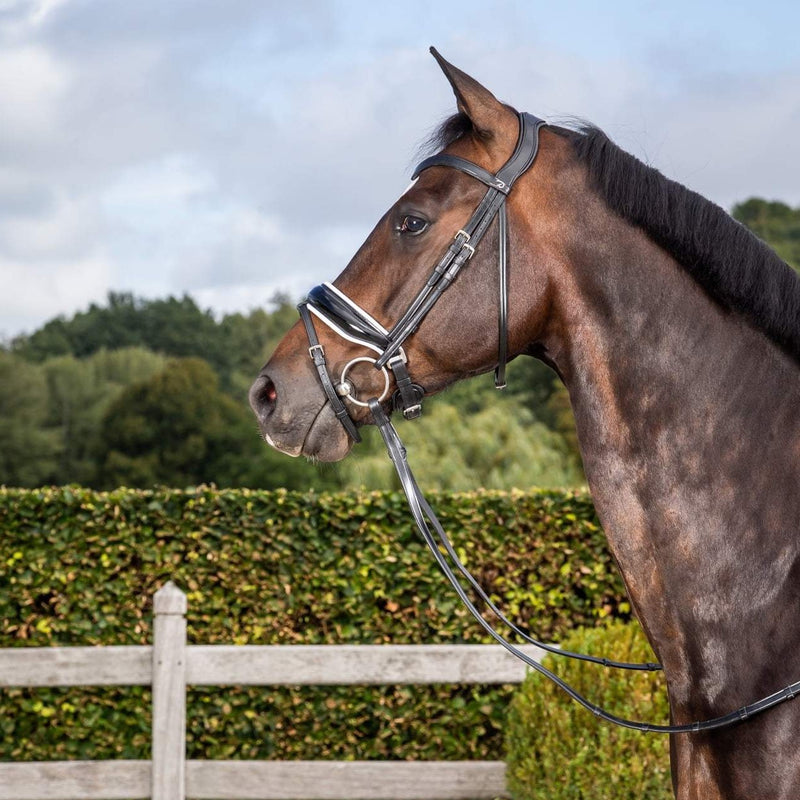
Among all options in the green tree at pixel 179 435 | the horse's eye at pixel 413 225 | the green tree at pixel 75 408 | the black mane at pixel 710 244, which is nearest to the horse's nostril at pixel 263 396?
the horse's eye at pixel 413 225

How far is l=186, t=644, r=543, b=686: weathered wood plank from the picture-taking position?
5.70m

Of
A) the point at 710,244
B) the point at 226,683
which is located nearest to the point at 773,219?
the point at 226,683

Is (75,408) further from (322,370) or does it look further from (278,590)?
(322,370)

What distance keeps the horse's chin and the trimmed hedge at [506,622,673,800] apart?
9.20ft

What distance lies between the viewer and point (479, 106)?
94.4 inches

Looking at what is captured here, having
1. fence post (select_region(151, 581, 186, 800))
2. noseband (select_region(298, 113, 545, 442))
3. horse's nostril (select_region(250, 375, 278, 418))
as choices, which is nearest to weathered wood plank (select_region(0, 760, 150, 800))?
fence post (select_region(151, 581, 186, 800))

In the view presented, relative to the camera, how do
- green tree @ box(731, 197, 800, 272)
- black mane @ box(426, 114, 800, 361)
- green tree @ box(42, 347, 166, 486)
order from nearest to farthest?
black mane @ box(426, 114, 800, 361) < green tree @ box(42, 347, 166, 486) < green tree @ box(731, 197, 800, 272)

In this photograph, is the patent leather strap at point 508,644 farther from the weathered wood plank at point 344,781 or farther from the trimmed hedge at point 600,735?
the weathered wood plank at point 344,781

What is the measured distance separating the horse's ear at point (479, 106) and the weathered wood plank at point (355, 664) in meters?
3.95

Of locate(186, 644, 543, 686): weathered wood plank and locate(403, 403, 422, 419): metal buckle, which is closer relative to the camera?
locate(403, 403, 422, 419): metal buckle

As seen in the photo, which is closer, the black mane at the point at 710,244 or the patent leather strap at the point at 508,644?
the patent leather strap at the point at 508,644

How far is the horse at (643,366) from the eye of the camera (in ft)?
7.17

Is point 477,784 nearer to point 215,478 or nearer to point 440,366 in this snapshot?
point 440,366

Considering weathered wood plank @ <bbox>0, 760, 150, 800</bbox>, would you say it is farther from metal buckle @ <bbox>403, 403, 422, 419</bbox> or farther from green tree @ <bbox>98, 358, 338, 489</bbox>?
green tree @ <bbox>98, 358, 338, 489</bbox>
